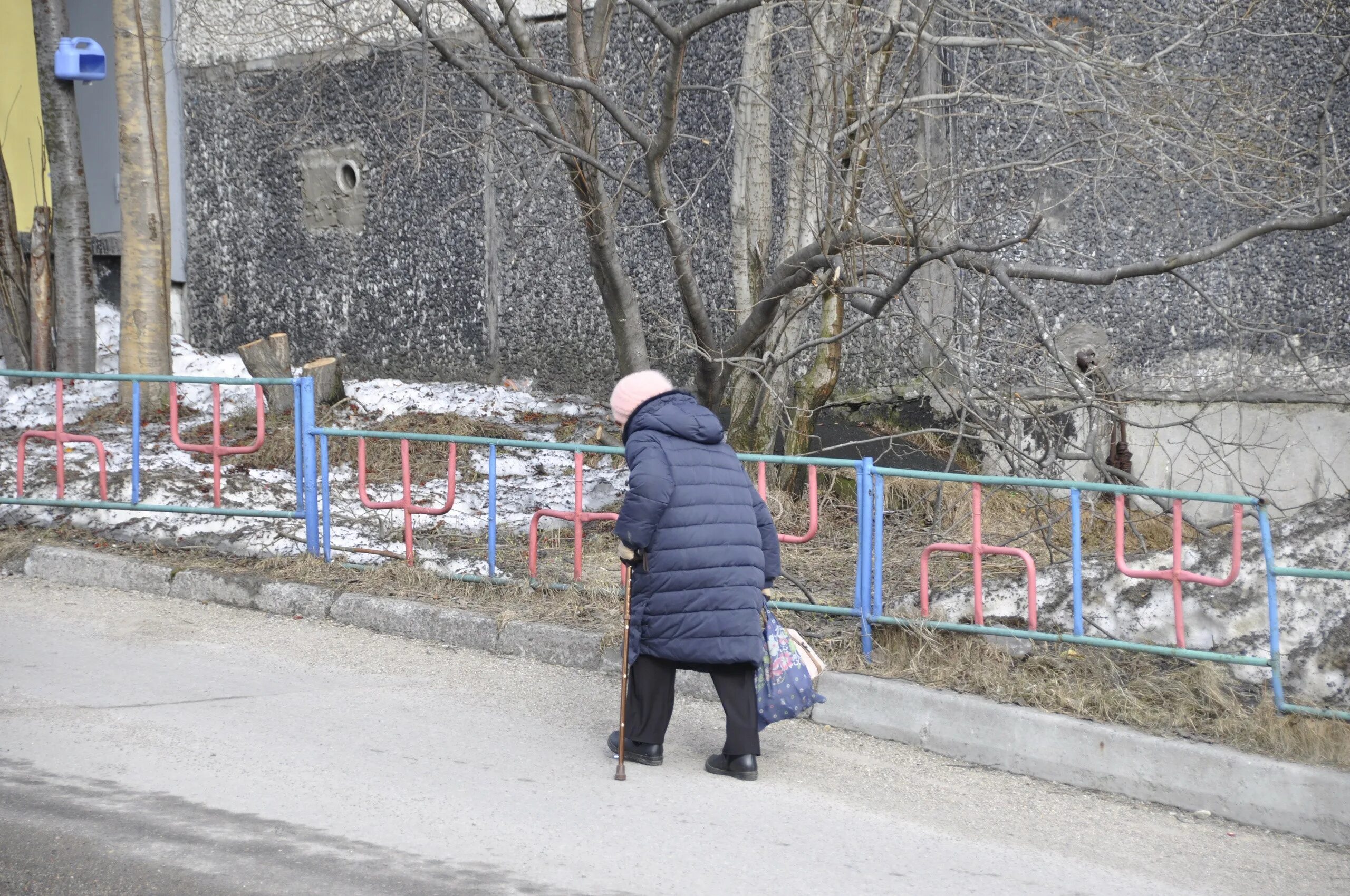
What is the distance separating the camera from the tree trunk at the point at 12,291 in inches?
442

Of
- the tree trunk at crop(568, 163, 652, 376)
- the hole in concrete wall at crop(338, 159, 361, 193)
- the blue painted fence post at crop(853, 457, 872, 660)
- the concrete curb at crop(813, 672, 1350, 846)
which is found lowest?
the concrete curb at crop(813, 672, 1350, 846)

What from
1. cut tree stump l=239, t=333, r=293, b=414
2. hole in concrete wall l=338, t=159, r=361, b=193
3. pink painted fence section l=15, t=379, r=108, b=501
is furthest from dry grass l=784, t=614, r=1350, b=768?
hole in concrete wall l=338, t=159, r=361, b=193

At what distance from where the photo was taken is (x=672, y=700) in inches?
195

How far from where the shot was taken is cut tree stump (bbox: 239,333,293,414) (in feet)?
36.0

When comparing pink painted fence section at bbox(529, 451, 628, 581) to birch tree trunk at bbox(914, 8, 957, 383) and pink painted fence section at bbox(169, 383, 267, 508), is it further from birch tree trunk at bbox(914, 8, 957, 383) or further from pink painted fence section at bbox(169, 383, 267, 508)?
birch tree trunk at bbox(914, 8, 957, 383)

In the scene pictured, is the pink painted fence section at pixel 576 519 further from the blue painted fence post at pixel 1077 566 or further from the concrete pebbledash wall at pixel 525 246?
the blue painted fence post at pixel 1077 566

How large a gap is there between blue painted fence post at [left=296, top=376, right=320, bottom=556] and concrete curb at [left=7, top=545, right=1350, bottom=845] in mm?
402

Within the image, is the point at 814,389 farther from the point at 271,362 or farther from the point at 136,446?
the point at 271,362

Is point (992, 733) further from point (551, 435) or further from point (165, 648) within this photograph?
point (551, 435)

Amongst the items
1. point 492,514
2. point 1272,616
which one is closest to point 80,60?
point 492,514

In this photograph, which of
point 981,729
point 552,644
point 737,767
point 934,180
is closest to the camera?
point 737,767

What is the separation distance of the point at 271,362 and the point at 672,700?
730 cm

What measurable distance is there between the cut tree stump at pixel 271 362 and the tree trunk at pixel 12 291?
208cm

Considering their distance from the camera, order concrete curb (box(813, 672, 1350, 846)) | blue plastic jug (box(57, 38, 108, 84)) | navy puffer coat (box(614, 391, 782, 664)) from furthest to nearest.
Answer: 1. blue plastic jug (box(57, 38, 108, 84))
2. navy puffer coat (box(614, 391, 782, 664))
3. concrete curb (box(813, 672, 1350, 846))
